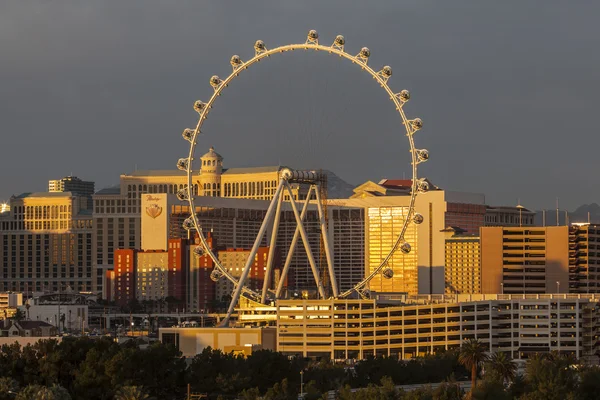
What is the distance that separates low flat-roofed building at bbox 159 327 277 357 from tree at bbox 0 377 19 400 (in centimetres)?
5459

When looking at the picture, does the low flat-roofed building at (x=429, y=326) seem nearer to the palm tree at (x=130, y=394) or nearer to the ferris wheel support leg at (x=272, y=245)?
the ferris wheel support leg at (x=272, y=245)

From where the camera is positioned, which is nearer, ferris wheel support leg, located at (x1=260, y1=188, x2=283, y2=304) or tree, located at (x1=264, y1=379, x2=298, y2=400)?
tree, located at (x1=264, y1=379, x2=298, y2=400)

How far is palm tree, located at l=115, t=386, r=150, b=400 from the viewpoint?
325 feet

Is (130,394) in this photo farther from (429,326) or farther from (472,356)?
(429,326)

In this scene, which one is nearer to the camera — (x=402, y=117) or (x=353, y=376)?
(x=353, y=376)

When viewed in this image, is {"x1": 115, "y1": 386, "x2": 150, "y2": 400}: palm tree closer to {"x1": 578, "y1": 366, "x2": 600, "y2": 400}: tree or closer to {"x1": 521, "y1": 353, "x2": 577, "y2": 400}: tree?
{"x1": 521, "y1": 353, "x2": 577, "y2": 400}: tree

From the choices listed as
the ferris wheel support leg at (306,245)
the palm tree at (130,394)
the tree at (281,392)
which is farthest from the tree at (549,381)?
the ferris wheel support leg at (306,245)

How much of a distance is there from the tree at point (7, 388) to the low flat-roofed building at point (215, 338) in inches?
2149

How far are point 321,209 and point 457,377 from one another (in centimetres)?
2252

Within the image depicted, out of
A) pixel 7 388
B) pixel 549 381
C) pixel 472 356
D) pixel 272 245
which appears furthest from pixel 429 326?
pixel 7 388

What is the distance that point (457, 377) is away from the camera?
436ft

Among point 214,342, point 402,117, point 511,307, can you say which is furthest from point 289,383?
point 511,307

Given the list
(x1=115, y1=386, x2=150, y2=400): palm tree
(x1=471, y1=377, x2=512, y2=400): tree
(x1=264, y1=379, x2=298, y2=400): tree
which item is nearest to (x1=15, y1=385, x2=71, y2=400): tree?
(x1=115, y1=386, x2=150, y2=400): palm tree

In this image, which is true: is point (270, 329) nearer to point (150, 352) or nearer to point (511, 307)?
point (511, 307)
